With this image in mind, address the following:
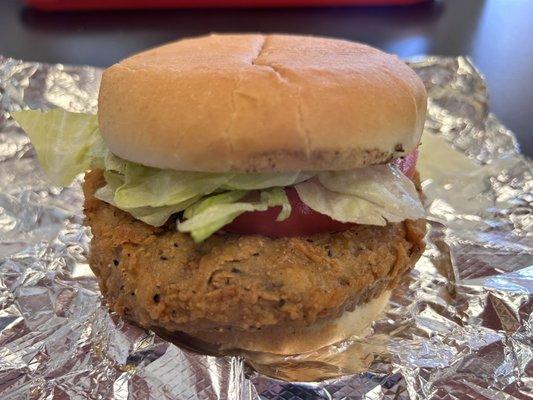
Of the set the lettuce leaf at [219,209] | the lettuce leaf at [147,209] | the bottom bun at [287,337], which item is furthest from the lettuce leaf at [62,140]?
the bottom bun at [287,337]

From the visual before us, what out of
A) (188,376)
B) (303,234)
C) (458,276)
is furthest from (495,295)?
(188,376)

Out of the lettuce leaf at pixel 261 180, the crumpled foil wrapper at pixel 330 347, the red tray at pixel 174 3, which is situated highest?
the lettuce leaf at pixel 261 180

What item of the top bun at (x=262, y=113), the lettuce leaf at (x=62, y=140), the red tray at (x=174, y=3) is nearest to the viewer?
the top bun at (x=262, y=113)

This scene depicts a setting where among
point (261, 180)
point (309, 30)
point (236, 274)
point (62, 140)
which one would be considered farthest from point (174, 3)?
point (236, 274)

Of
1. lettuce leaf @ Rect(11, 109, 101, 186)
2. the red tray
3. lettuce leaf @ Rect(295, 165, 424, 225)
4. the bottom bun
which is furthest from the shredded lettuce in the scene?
the red tray

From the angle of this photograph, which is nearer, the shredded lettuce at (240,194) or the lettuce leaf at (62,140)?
the shredded lettuce at (240,194)

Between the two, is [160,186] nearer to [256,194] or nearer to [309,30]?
[256,194]

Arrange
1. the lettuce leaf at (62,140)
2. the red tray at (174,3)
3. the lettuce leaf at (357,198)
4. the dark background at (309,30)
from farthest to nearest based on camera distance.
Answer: the red tray at (174,3), the dark background at (309,30), the lettuce leaf at (62,140), the lettuce leaf at (357,198)

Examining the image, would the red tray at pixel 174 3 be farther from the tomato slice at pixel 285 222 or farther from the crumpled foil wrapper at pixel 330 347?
the tomato slice at pixel 285 222

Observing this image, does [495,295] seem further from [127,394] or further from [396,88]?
[127,394]

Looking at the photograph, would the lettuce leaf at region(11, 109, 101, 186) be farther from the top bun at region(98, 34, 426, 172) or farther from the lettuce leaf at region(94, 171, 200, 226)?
the top bun at region(98, 34, 426, 172)
